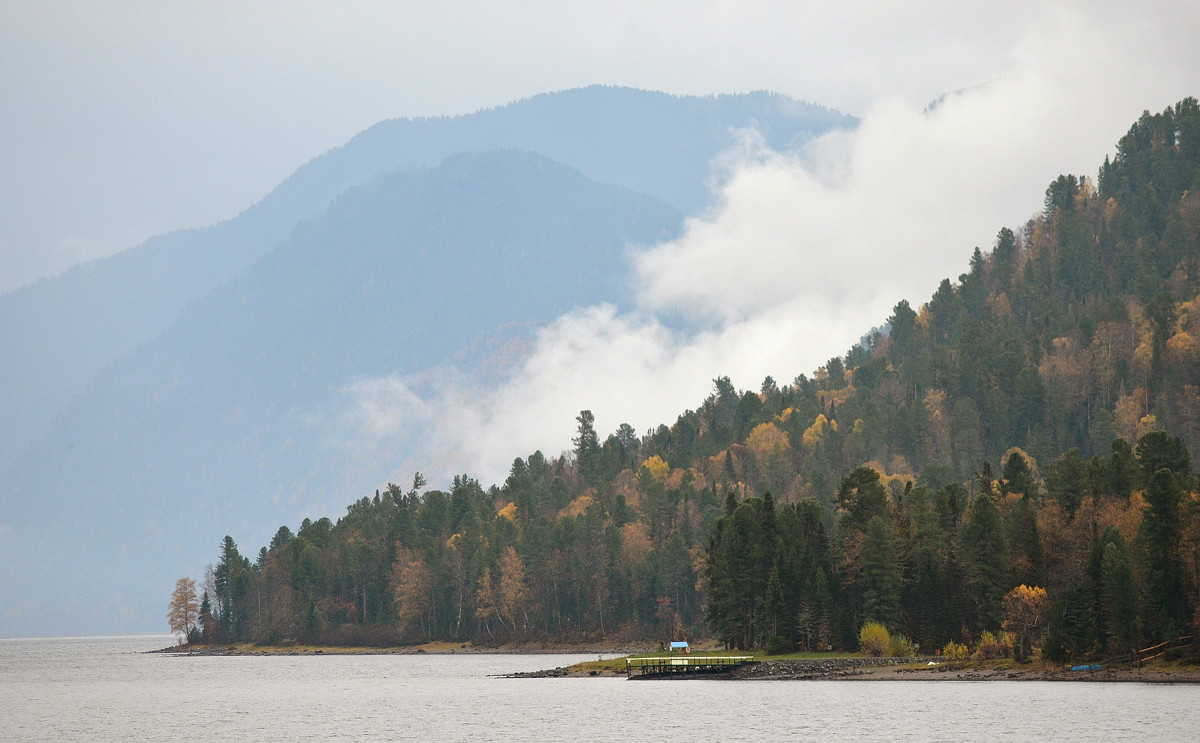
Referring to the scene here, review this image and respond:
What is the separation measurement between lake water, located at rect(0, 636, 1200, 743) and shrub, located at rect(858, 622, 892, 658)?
1603cm

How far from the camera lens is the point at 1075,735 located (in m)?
88.7

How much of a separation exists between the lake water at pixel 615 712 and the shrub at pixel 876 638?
16.0 m

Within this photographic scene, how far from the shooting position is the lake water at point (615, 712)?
96.4 metres

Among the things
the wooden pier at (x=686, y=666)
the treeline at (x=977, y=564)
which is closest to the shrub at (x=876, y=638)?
the treeline at (x=977, y=564)

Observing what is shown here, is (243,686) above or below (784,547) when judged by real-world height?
below

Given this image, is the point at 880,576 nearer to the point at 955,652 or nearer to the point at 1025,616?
the point at 955,652

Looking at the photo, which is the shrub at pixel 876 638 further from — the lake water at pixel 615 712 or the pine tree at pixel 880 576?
the lake water at pixel 615 712

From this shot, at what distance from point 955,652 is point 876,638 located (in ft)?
34.8

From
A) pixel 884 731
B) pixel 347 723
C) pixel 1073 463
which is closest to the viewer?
pixel 884 731

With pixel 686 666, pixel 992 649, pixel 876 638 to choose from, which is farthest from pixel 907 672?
pixel 686 666

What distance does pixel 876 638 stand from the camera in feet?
494

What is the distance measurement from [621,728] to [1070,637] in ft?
162

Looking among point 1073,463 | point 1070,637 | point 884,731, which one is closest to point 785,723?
point 884,731

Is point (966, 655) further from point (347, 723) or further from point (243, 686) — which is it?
point (243, 686)
